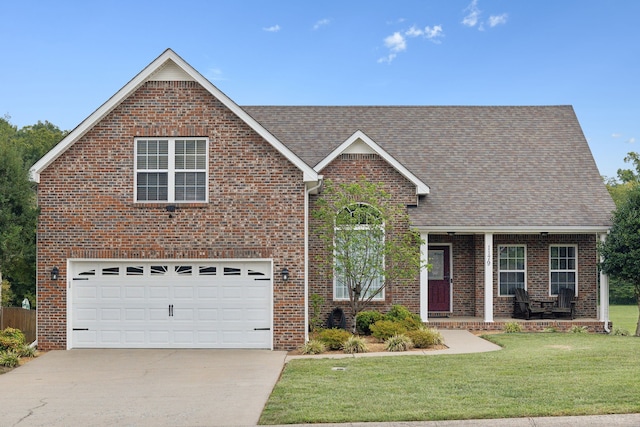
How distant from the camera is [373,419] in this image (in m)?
9.09

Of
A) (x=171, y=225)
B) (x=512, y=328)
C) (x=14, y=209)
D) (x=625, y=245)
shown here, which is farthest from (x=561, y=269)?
(x=14, y=209)

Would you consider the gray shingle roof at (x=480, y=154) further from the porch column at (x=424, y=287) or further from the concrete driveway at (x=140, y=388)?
the concrete driveway at (x=140, y=388)

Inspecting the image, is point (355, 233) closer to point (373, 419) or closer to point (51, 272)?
point (51, 272)

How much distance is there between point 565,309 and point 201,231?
37.9ft

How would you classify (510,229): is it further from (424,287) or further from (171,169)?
(171,169)

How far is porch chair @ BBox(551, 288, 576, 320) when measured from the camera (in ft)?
68.4

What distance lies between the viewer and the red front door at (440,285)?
21.8 meters

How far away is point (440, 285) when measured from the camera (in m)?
21.9

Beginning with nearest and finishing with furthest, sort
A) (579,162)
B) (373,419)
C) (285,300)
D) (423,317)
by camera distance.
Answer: (373,419), (285,300), (423,317), (579,162)

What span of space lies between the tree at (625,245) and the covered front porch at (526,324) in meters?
1.27

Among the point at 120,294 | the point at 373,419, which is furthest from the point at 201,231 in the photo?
the point at 373,419

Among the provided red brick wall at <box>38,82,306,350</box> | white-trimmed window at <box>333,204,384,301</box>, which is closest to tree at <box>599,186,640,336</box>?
white-trimmed window at <box>333,204,384,301</box>

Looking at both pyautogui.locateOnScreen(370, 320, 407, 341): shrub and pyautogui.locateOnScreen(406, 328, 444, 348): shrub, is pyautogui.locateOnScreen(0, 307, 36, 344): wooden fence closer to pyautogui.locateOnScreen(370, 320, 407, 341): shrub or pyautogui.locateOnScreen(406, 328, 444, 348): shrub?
pyautogui.locateOnScreen(370, 320, 407, 341): shrub

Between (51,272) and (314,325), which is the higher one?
(51,272)
